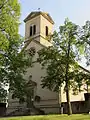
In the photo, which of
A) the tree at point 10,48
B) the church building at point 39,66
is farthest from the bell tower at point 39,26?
the tree at point 10,48

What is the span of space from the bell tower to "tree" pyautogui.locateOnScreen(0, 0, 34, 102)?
18346 millimetres

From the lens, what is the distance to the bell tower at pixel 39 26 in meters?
40.1

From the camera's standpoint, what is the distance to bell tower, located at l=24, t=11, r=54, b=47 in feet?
132

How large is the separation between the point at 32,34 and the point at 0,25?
2263 centimetres

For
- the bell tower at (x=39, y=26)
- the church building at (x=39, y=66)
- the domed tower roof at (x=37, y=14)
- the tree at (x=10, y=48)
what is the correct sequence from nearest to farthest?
the tree at (x=10, y=48) → the church building at (x=39, y=66) → the bell tower at (x=39, y=26) → the domed tower roof at (x=37, y=14)

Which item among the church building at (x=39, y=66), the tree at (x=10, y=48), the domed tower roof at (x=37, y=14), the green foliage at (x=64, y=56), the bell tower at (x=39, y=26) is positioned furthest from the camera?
the domed tower roof at (x=37, y=14)

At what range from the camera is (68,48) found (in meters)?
27.0

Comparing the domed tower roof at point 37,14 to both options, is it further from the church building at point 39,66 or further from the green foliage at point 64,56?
the green foliage at point 64,56

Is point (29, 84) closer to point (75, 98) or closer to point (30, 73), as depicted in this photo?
point (30, 73)

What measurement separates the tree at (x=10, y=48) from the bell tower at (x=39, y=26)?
1835 centimetres

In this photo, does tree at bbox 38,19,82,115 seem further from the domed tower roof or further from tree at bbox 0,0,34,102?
the domed tower roof

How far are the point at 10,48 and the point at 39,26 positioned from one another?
20891 millimetres

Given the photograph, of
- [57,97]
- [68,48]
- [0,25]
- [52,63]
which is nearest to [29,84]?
[57,97]

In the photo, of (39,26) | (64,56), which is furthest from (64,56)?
(39,26)
